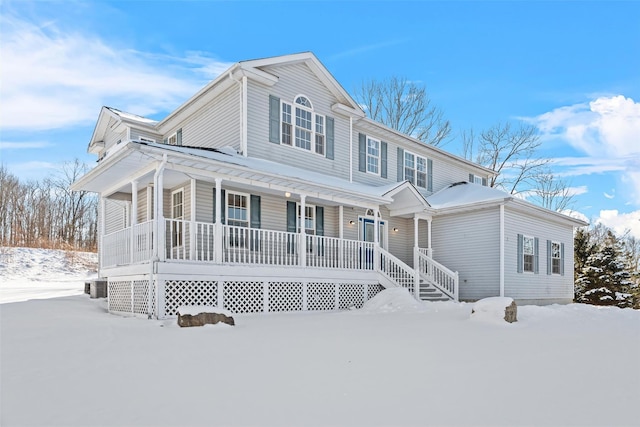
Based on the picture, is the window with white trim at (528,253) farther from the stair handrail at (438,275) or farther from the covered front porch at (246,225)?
the covered front porch at (246,225)

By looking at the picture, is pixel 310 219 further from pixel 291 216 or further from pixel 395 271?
pixel 395 271

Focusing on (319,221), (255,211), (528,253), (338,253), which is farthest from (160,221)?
(528,253)

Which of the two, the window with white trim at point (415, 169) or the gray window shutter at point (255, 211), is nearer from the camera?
the gray window shutter at point (255, 211)

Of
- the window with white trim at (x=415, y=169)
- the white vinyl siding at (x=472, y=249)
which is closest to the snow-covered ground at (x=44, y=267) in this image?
the window with white trim at (x=415, y=169)

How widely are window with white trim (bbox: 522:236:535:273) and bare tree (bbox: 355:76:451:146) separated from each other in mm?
15635

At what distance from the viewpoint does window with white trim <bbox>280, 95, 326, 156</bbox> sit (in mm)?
13969

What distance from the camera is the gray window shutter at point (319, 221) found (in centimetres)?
1461

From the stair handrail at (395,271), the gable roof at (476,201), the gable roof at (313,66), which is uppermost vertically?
the gable roof at (313,66)

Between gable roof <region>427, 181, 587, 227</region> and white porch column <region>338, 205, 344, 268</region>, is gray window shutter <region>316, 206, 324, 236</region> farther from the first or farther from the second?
gable roof <region>427, 181, 587, 227</region>

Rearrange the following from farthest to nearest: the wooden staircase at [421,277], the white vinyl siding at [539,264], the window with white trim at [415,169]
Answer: the window with white trim at [415,169] → the white vinyl siding at [539,264] → the wooden staircase at [421,277]

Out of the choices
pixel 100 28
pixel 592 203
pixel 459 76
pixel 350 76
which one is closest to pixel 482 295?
pixel 459 76

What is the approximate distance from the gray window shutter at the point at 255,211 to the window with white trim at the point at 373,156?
5.32 metres

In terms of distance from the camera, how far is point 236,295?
11.1m

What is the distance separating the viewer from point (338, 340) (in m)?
7.42
